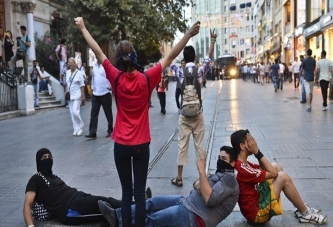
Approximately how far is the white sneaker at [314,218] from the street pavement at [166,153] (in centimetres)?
7

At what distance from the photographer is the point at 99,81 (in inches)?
393

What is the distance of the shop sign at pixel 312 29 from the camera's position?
29553 millimetres

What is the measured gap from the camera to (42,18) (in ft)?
76.1

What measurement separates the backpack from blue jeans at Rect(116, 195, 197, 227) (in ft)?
5.84

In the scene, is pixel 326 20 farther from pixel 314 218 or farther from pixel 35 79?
pixel 314 218

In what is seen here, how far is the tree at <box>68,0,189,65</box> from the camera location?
22.3 metres

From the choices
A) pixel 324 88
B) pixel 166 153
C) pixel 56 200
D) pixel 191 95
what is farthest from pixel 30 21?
pixel 56 200

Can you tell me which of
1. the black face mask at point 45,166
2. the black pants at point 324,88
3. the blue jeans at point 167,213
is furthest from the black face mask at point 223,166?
the black pants at point 324,88

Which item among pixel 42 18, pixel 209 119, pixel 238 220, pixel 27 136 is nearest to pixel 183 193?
pixel 238 220

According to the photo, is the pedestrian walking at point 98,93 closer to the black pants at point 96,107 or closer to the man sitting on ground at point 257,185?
the black pants at point 96,107

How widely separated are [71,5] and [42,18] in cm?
174

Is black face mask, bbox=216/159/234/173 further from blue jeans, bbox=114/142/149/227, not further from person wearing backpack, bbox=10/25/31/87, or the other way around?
person wearing backpack, bbox=10/25/31/87

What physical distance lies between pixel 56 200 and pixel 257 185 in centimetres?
216

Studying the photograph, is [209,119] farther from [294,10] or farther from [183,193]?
[294,10]
